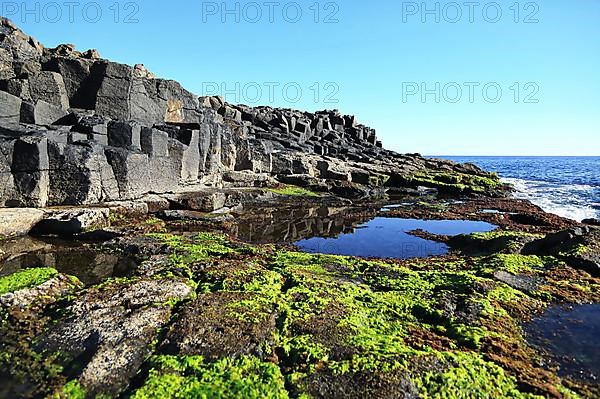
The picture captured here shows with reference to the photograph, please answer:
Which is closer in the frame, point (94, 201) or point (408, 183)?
point (94, 201)

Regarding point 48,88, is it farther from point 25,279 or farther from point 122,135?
point 25,279

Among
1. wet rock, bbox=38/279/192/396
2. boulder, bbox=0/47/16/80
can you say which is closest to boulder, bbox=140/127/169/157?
boulder, bbox=0/47/16/80

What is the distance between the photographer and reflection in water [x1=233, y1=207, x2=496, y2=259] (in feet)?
37.5

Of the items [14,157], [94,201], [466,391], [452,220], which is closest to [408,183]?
[452,220]

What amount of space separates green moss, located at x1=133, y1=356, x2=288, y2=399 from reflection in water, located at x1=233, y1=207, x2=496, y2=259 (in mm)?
6640

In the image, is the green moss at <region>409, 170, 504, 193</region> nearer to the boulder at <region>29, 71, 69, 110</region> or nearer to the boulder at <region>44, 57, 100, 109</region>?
the boulder at <region>44, 57, 100, 109</region>

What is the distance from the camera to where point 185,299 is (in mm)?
6145

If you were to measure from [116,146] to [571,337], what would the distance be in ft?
48.6

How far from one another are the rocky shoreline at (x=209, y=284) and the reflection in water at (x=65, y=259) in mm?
65

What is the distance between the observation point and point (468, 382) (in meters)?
4.23

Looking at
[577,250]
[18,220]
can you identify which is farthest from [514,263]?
[18,220]

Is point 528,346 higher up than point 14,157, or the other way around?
point 14,157

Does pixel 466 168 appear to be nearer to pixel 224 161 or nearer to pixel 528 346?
pixel 224 161

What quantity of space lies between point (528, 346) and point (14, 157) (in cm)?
1328
